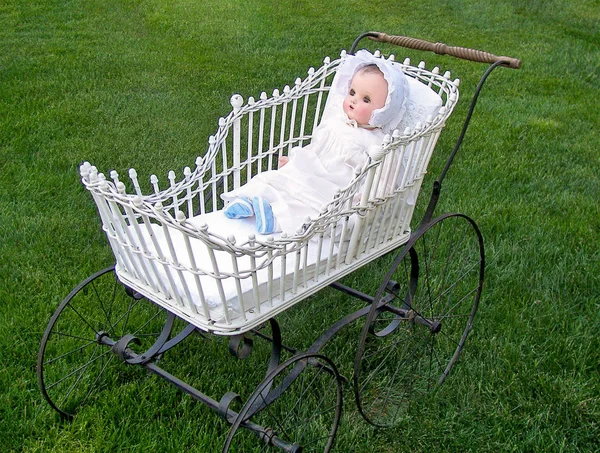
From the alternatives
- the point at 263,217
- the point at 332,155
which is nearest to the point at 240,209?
the point at 263,217

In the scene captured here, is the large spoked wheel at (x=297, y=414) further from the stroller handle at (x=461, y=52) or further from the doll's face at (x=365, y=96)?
the stroller handle at (x=461, y=52)

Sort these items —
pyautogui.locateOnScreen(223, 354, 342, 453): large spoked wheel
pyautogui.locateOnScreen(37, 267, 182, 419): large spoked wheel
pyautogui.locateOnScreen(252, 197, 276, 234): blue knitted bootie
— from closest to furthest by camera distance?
pyautogui.locateOnScreen(223, 354, 342, 453): large spoked wheel < pyautogui.locateOnScreen(252, 197, 276, 234): blue knitted bootie < pyautogui.locateOnScreen(37, 267, 182, 419): large spoked wheel

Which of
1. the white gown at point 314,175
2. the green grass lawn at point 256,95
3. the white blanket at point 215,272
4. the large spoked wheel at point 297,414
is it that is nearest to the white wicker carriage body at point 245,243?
the white blanket at point 215,272

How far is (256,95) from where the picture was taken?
4.88 metres

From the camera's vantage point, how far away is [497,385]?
100 inches

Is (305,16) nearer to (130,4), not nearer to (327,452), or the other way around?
(130,4)

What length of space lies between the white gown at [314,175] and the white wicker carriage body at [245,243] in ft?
0.35

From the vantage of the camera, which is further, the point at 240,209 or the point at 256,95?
the point at 256,95

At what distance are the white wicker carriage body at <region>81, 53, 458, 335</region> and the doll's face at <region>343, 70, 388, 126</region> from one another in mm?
194

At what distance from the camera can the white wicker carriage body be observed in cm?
174

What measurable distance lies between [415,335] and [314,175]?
796 mm

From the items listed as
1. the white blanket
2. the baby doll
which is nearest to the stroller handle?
the baby doll

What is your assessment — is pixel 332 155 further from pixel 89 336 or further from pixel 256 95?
pixel 256 95

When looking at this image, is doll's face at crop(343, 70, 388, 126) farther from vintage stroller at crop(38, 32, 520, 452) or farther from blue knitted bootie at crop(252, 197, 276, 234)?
blue knitted bootie at crop(252, 197, 276, 234)
